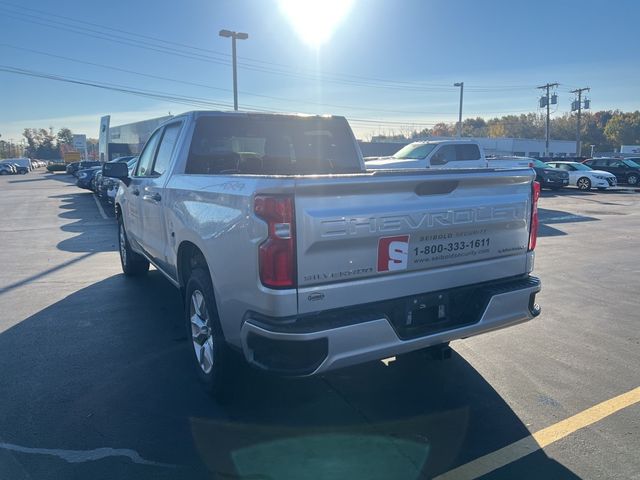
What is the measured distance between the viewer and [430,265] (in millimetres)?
3352

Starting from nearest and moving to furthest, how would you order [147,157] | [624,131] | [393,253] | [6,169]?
[393,253], [147,157], [6,169], [624,131]

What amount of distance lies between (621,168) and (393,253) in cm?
3350

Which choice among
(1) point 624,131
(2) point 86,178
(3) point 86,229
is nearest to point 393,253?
(3) point 86,229

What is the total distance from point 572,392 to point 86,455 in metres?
3.40

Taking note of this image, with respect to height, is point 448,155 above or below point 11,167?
above

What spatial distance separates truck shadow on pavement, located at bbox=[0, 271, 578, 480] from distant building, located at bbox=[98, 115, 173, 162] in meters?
27.8

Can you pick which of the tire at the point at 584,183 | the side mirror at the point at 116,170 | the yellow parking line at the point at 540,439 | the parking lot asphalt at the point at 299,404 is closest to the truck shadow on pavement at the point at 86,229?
the parking lot asphalt at the point at 299,404

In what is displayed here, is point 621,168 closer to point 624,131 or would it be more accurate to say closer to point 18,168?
point 18,168

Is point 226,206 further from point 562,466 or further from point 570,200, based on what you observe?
point 570,200

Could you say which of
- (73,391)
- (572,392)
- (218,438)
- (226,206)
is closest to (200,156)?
(226,206)

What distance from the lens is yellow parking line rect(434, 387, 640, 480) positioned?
292 cm

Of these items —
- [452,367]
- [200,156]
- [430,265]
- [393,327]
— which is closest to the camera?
[393,327]

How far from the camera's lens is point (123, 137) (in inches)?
1706

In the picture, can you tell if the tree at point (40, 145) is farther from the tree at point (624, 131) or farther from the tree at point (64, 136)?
the tree at point (624, 131)
